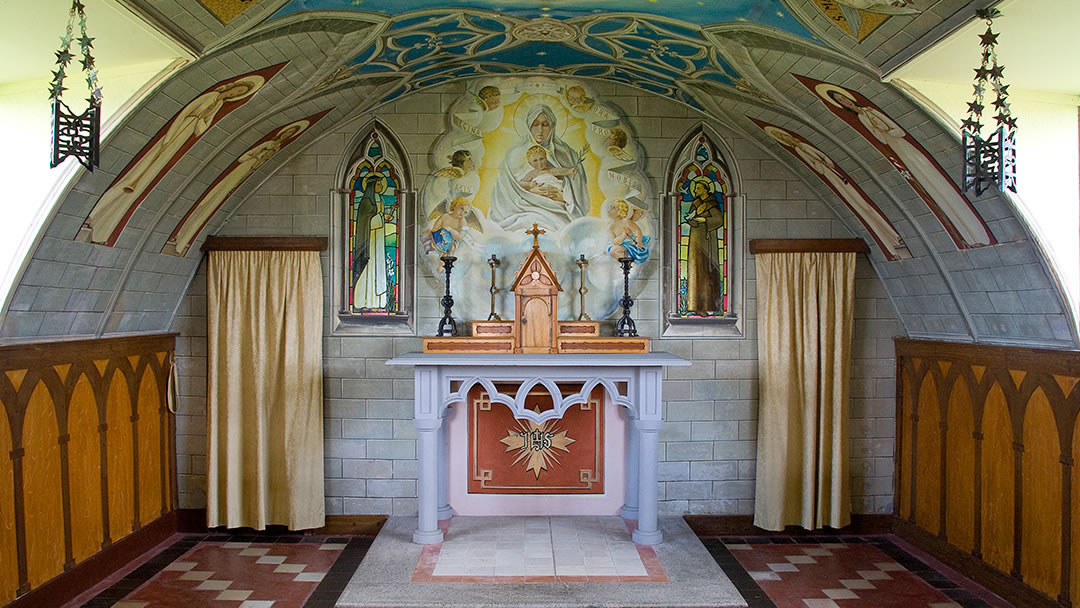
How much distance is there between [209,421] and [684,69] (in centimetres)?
490

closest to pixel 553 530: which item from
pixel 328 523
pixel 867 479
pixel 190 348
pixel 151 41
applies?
pixel 328 523

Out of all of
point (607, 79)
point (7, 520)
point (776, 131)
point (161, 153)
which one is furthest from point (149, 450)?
point (776, 131)

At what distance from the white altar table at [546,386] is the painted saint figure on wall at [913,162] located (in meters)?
2.05

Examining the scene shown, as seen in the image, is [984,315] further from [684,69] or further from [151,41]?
[151,41]

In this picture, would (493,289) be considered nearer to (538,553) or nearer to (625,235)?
(625,235)

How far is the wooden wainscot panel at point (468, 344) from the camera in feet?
20.4

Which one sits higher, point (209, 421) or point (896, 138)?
point (896, 138)

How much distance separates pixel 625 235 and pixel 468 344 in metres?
1.78

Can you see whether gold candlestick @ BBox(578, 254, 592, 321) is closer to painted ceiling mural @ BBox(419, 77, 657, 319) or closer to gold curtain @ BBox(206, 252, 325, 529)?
painted ceiling mural @ BBox(419, 77, 657, 319)

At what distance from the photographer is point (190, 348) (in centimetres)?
687

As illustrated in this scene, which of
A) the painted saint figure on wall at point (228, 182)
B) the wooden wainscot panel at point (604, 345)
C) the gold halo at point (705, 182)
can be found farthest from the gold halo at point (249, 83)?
the gold halo at point (705, 182)

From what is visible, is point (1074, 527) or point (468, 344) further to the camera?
point (468, 344)

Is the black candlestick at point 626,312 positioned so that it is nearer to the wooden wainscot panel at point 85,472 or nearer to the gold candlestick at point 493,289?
the gold candlestick at point 493,289

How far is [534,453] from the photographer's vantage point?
6914mm
